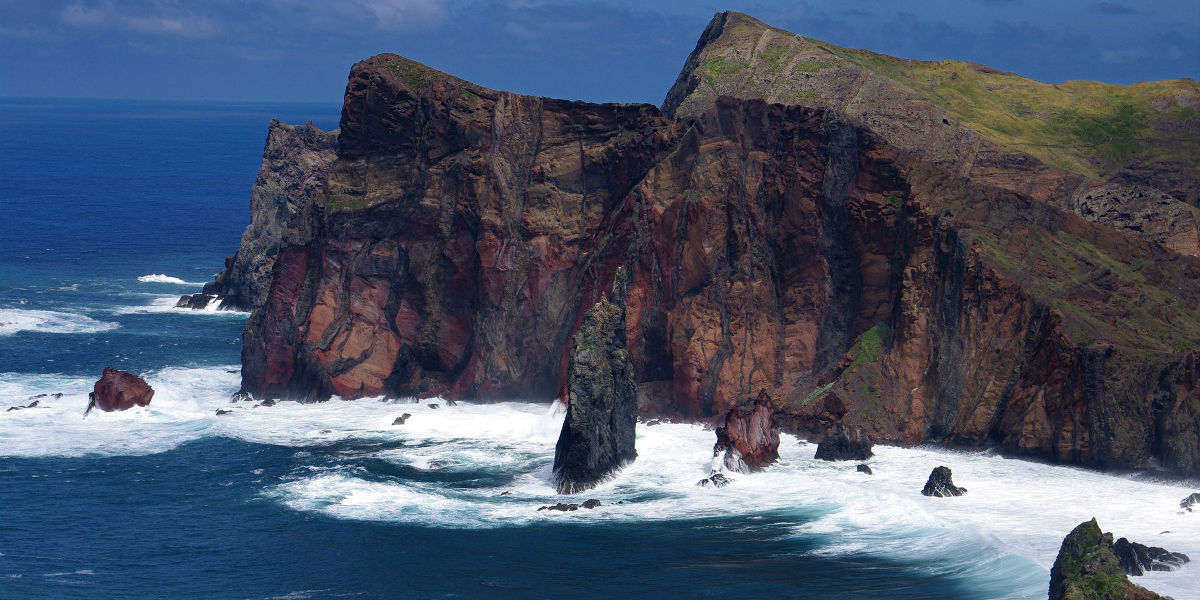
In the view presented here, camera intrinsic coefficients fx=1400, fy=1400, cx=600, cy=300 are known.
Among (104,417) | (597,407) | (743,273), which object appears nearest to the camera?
(597,407)

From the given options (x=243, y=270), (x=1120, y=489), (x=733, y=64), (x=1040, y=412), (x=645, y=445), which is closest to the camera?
(x=1120, y=489)

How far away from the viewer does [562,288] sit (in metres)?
91.0

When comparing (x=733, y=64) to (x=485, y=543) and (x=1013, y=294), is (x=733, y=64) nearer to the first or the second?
(x=1013, y=294)

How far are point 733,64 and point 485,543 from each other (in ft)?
180

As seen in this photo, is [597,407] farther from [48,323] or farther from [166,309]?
[166,309]

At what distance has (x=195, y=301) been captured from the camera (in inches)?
5359

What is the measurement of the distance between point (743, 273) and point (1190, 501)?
2958 centimetres

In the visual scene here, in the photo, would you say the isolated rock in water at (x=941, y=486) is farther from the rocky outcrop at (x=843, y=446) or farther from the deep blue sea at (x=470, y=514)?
the rocky outcrop at (x=843, y=446)

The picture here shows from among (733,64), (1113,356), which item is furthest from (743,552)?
(733,64)

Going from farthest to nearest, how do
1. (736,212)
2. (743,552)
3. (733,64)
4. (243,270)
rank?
(243,270) → (733,64) → (736,212) → (743,552)

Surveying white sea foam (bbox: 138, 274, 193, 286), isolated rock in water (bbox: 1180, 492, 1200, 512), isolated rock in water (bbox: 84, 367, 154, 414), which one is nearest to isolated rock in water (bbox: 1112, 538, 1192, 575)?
isolated rock in water (bbox: 1180, 492, 1200, 512)

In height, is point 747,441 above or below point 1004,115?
below

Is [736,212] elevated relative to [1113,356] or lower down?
elevated

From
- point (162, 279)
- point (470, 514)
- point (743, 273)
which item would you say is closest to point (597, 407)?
point (470, 514)
